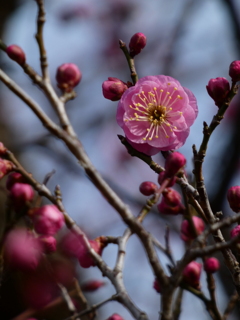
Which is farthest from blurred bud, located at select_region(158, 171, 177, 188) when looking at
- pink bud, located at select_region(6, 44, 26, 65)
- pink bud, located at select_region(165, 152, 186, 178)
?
pink bud, located at select_region(6, 44, 26, 65)

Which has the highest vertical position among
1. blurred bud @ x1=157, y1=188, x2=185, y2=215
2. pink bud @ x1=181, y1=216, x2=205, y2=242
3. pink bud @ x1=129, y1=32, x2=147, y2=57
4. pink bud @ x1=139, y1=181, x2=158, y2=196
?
pink bud @ x1=129, y1=32, x2=147, y2=57

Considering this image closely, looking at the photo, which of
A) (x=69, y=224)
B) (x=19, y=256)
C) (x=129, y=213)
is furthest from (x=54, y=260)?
(x=129, y=213)

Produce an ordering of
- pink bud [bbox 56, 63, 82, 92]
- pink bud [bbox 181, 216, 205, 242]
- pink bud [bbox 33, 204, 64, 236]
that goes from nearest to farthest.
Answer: pink bud [bbox 33, 204, 64, 236] → pink bud [bbox 56, 63, 82, 92] → pink bud [bbox 181, 216, 205, 242]

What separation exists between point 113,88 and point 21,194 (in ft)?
1.38

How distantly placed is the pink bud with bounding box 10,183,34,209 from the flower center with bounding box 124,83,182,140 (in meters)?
0.44

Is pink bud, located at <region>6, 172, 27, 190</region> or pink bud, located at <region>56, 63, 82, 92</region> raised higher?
pink bud, located at <region>56, 63, 82, 92</region>

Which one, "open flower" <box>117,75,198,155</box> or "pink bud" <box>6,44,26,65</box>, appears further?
"open flower" <box>117,75,198,155</box>

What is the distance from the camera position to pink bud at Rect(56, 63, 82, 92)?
115 centimetres

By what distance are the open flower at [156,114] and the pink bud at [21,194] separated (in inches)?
13.6

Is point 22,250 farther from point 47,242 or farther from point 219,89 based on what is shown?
point 219,89

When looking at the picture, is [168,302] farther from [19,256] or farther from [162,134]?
[162,134]

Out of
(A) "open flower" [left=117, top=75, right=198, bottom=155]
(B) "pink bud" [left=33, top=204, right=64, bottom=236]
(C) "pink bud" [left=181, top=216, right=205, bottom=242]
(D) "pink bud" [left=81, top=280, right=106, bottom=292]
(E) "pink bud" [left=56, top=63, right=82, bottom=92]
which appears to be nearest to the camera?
(B) "pink bud" [left=33, top=204, right=64, bottom=236]

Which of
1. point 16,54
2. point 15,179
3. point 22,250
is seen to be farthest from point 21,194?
point 16,54

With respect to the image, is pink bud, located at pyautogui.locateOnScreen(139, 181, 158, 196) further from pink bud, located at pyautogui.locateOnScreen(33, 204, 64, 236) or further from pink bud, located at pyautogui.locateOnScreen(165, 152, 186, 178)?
pink bud, located at pyautogui.locateOnScreen(33, 204, 64, 236)
